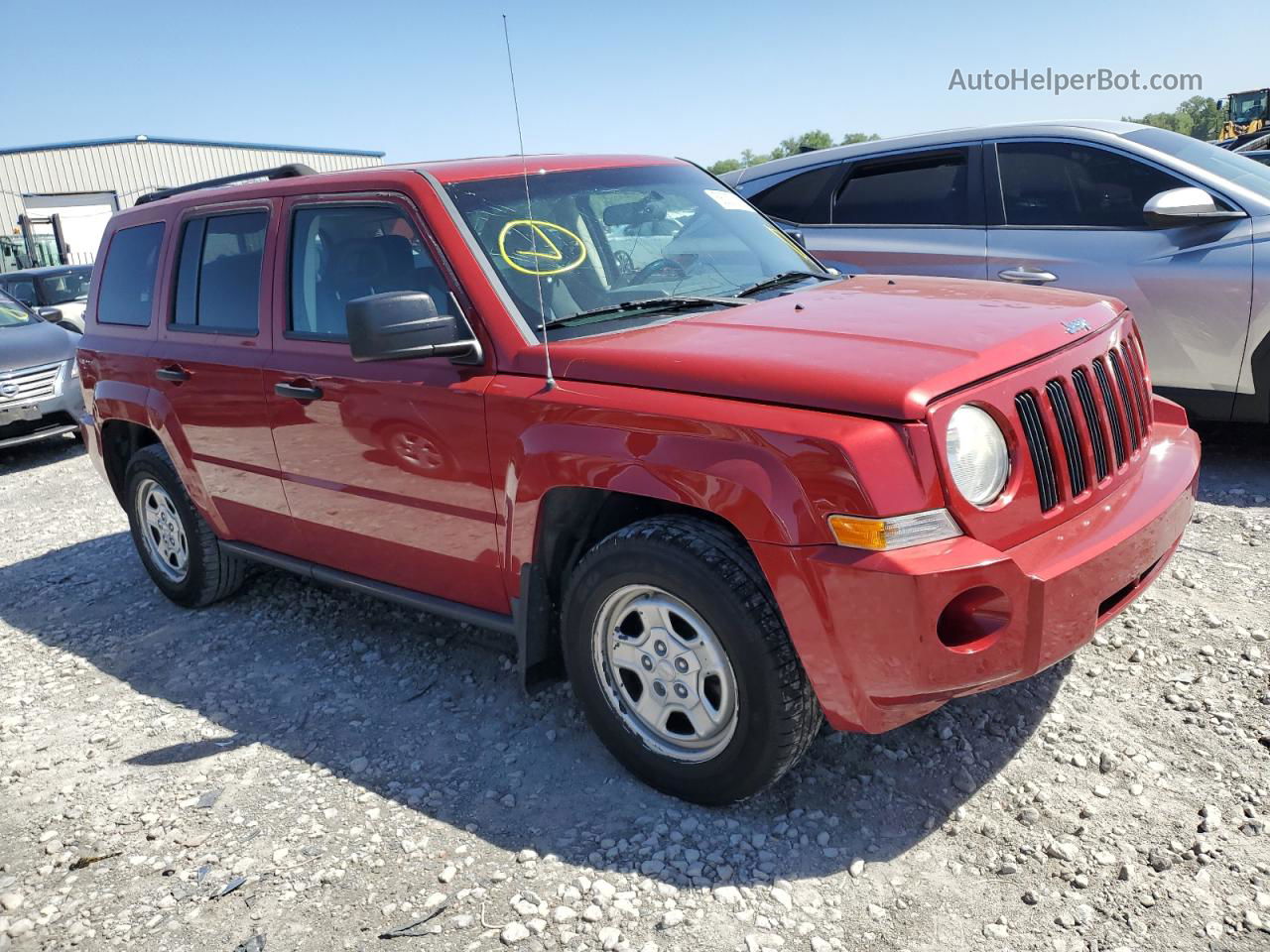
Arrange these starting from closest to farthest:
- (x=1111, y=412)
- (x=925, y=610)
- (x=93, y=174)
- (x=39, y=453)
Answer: (x=925, y=610)
(x=1111, y=412)
(x=39, y=453)
(x=93, y=174)

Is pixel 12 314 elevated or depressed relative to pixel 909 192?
depressed

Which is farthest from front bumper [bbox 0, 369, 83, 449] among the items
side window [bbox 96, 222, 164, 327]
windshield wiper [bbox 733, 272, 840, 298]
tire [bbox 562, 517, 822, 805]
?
tire [bbox 562, 517, 822, 805]

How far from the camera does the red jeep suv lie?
8.10 ft

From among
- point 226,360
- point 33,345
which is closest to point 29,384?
point 33,345

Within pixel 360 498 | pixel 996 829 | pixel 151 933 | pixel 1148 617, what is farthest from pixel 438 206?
pixel 1148 617

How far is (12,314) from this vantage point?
10312mm

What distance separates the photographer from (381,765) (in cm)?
346

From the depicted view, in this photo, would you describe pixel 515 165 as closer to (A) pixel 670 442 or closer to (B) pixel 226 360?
(B) pixel 226 360

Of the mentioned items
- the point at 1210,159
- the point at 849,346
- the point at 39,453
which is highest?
the point at 1210,159

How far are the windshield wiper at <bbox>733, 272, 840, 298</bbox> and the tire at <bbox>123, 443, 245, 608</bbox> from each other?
110 inches

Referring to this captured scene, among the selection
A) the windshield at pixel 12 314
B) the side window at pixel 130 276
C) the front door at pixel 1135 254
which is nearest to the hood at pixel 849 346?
the front door at pixel 1135 254

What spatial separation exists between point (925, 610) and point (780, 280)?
174 centimetres

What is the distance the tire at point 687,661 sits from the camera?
2.66m

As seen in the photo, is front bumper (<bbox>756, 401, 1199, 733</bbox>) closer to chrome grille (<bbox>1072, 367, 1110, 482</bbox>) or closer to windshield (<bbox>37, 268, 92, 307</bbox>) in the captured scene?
chrome grille (<bbox>1072, 367, 1110, 482</bbox>)
